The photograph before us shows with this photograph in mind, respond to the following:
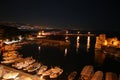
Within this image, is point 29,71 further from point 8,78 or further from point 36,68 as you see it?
point 8,78

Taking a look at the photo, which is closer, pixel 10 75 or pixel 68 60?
pixel 10 75

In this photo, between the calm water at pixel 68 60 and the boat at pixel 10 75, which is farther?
the calm water at pixel 68 60

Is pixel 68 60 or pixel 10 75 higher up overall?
pixel 10 75

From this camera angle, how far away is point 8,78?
2164 centimetres

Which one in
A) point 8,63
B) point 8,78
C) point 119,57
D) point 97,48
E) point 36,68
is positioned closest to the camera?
point 8,78

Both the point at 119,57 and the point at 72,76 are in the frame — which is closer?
the point at 72,76

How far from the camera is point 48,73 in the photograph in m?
26.8

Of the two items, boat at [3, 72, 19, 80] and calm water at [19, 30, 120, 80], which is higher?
boat at [3, 72, 19, 80]

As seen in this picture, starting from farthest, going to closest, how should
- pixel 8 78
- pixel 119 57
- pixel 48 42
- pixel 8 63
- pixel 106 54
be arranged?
pixel 48 42 < pixel 106 54 < pixel 119 57 < pixel 8 63 < pixel 8 78

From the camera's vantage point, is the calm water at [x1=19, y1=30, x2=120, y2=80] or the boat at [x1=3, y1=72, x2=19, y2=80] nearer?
the boat at [x1=3, y1=72, x2=19, y2=80]

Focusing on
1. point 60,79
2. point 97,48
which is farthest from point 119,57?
point 60,79

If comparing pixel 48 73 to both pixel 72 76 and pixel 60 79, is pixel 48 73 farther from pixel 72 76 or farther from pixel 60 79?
pixel 72 76

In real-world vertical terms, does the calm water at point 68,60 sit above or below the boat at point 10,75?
below

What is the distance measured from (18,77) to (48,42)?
4814cm
